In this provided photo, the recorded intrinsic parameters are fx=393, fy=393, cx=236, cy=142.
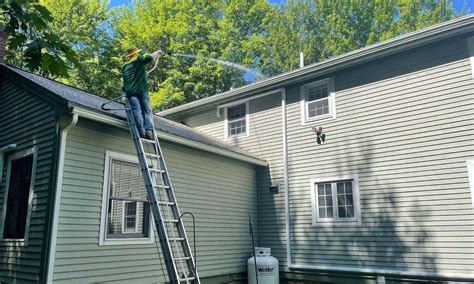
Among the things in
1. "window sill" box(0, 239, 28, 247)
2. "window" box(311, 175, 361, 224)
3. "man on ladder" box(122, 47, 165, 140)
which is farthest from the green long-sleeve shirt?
"window" box(311, 175, 361, 224)

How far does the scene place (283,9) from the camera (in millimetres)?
27656

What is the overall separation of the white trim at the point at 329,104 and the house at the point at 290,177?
3cm

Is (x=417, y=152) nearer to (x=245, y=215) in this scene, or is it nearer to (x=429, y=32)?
(x=429, y=32)

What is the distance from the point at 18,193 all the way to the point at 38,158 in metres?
0.98

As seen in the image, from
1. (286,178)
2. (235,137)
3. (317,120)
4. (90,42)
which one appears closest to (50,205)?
(286,178)

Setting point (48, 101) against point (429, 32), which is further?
point (429, 32)

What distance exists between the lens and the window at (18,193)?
681cm

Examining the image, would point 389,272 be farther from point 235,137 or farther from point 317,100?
point 235,137

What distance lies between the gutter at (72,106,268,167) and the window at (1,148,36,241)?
4.32ft

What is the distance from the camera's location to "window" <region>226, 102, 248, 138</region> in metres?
11.5

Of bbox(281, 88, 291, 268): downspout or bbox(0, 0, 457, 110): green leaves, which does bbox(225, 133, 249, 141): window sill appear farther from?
bbox(0, 0, 457, 110): green leaves

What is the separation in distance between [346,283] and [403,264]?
1343mm

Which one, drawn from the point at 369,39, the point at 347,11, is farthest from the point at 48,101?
the point at 347,11

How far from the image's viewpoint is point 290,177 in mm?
10109
